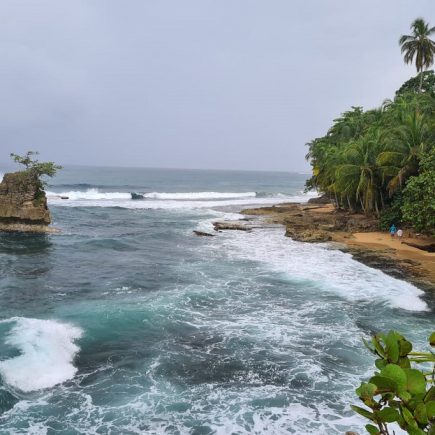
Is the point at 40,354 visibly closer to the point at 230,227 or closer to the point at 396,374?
the point at 396,374

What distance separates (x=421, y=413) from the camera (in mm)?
1740

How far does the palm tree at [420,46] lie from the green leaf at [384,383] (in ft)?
141

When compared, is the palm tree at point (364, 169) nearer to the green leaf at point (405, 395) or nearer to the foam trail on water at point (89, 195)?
the green leaf at point (405, 395)

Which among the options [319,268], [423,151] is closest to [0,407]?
[319,268]

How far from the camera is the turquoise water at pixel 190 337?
26.3ft

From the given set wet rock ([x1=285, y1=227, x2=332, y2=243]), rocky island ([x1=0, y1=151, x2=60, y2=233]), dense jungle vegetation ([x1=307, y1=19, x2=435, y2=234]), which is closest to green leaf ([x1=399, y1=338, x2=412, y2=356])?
dense jungle vegetation ([x1=307, y1=19, x2=435, y2=234])

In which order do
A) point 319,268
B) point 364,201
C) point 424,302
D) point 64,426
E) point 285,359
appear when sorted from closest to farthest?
point 64,426 < point 285,359 < point 424,302 < point 319,268 < point 364,201

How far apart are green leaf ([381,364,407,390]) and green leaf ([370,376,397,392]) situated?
15 millimetres

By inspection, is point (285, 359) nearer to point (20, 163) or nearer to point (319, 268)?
point (319, 268)

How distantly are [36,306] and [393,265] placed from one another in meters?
15.9

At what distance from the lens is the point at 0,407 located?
26.7 feet

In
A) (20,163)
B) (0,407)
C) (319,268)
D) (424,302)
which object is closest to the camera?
(0,407)

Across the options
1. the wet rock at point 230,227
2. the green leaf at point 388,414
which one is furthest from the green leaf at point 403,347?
the wet rock at point 230,227

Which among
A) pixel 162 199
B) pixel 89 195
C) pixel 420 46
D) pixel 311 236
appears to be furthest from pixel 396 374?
pixel 89 195
